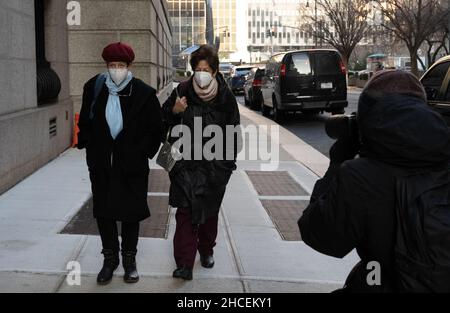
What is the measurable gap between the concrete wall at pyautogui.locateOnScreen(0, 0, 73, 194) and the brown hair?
11.4 feet

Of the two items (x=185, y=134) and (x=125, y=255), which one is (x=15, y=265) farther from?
(x=185, y=134)

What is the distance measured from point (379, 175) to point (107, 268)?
109 inches

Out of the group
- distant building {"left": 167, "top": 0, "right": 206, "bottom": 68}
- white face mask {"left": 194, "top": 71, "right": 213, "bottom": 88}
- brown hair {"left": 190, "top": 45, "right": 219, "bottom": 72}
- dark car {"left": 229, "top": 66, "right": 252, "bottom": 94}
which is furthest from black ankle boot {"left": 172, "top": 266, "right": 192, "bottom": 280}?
distant building {"left": 167, "top": 0, "right": 206, "bottom": 68}

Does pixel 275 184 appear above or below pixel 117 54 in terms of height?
below

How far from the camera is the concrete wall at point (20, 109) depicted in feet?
24.0

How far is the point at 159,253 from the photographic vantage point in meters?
5.16

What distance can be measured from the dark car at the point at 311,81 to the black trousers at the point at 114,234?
513 inches

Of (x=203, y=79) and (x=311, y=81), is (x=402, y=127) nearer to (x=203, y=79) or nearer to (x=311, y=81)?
(x=203, y=79)

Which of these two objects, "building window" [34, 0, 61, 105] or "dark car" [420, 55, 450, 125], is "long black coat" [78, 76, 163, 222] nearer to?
"dark car" [420, 55, 450, 125]

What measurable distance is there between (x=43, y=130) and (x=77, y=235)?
3769 millimetres

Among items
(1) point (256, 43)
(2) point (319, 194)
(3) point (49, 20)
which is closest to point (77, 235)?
(2) point (319, 194)

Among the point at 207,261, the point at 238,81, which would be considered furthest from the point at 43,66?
the point at 238,81

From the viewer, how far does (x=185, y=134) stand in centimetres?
444

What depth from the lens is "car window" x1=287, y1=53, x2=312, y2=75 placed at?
56.3 ft
